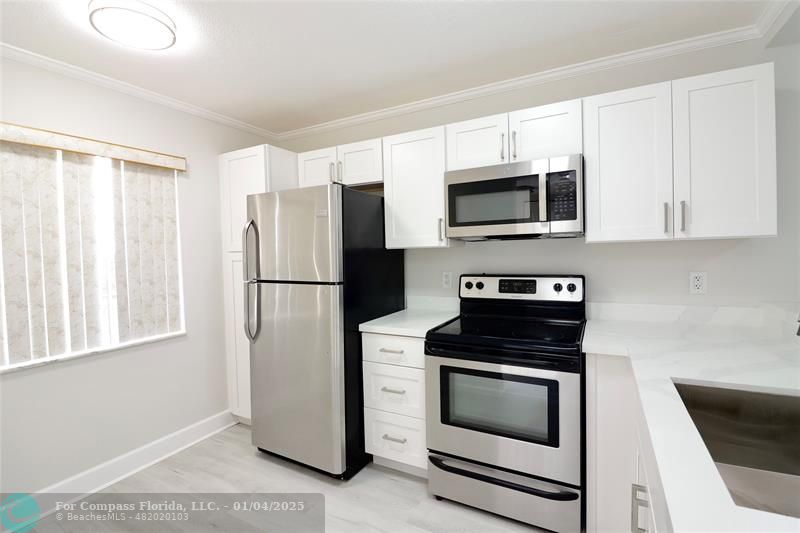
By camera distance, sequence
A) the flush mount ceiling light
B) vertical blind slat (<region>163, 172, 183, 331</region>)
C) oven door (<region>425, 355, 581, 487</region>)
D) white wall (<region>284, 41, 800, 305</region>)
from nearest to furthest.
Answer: the flush mount ceiling light < oven door (<region>425, 355, 581, 487</region>) < white wall (<region>284, 41, 800, 305</region>) < vertical blind slat (<region>163, 172, 183, 331</region>)

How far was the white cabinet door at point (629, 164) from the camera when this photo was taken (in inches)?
69.0

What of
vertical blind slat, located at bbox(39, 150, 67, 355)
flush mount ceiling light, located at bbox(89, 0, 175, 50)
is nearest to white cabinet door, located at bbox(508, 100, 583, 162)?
flush mount ceiling light, located at bbox(89, 0, 175, 50)

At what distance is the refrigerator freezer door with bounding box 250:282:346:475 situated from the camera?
2.13 metres

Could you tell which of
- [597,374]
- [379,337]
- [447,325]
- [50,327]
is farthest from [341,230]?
[50,327]

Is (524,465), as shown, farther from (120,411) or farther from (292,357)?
(120,411)

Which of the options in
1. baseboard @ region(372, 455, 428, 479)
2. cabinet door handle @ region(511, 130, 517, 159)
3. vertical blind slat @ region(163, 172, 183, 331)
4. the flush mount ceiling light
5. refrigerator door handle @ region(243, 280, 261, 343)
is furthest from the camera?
vertical blind slat @ region(163, 172, 183, 331)

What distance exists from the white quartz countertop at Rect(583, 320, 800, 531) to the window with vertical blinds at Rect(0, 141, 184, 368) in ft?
8.79

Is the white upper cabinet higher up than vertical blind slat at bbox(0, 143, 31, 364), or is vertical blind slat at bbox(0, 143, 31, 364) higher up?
the white upper cabinet

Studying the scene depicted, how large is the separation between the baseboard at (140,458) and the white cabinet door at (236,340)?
194 millimetres

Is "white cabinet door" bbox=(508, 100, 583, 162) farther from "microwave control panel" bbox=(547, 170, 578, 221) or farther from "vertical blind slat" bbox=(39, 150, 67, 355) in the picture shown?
"vertical blind slat" bbox=(39, 150, 67, 355)

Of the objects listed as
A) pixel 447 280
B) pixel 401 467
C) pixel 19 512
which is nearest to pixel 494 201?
pixel 447 280

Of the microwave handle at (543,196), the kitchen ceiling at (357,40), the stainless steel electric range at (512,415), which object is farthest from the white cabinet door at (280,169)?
the microwave handle at (543,196)

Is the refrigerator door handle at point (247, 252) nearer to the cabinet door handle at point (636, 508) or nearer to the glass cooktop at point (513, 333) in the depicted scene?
the glass cooktop at point (513, 333)

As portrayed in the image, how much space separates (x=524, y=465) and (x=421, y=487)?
71 cm
